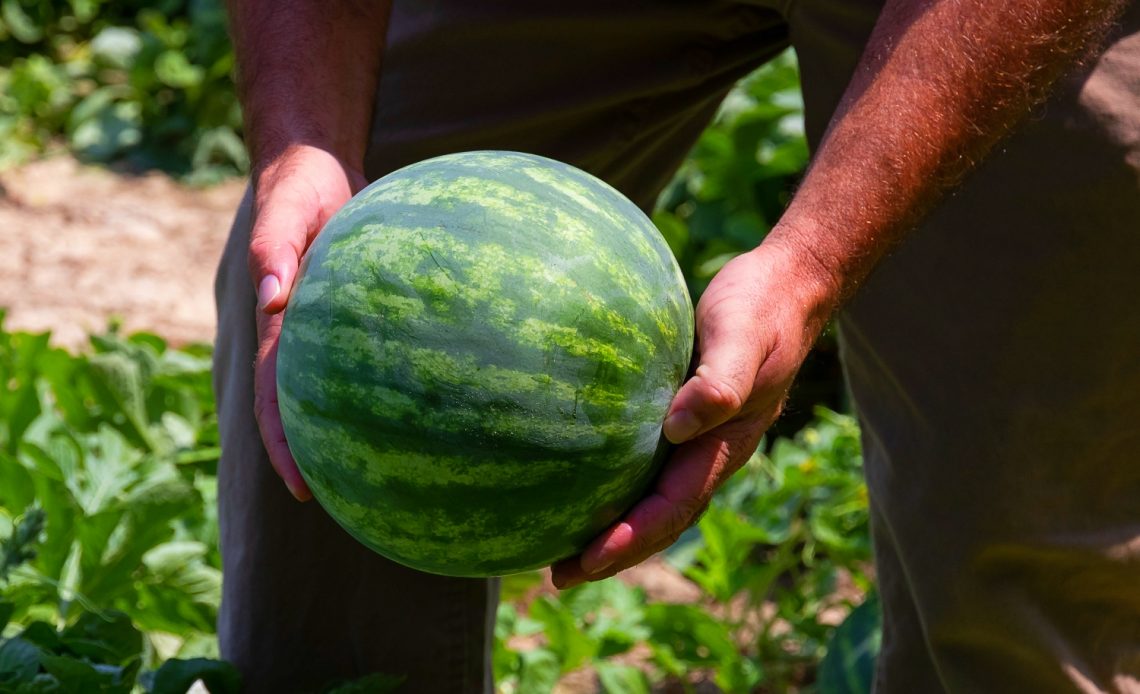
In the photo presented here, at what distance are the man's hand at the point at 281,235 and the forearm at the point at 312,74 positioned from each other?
50mm

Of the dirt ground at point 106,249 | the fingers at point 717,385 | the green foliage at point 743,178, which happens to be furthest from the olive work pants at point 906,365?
the dirt ground at point 106,249

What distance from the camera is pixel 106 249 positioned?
5410 millimetres

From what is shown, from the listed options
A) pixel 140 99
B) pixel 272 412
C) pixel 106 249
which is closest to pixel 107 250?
pixel 106 249

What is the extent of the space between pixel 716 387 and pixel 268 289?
1.96 feet

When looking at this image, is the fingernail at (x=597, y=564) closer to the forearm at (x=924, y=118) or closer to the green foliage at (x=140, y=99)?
the forearm at (x=924, y=118)

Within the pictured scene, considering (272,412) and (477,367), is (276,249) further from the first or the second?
(477,367)

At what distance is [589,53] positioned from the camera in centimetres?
220

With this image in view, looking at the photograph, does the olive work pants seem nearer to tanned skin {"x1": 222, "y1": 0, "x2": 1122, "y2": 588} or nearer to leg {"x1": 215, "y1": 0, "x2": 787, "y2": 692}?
leg {"x1": 215, "y1": 0, "x2": 787, "y2": 692}

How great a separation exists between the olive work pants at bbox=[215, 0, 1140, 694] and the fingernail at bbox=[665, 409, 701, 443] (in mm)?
635

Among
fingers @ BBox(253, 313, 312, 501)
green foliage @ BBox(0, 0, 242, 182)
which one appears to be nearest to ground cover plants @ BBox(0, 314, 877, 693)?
fingers @ BBox(253, 313, 312, 501)

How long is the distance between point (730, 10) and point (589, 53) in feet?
0.82

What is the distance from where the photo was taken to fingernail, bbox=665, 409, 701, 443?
149 cm

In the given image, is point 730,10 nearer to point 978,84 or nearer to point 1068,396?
point 978,84

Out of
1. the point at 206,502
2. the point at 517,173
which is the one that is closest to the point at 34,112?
the point at 206,502
